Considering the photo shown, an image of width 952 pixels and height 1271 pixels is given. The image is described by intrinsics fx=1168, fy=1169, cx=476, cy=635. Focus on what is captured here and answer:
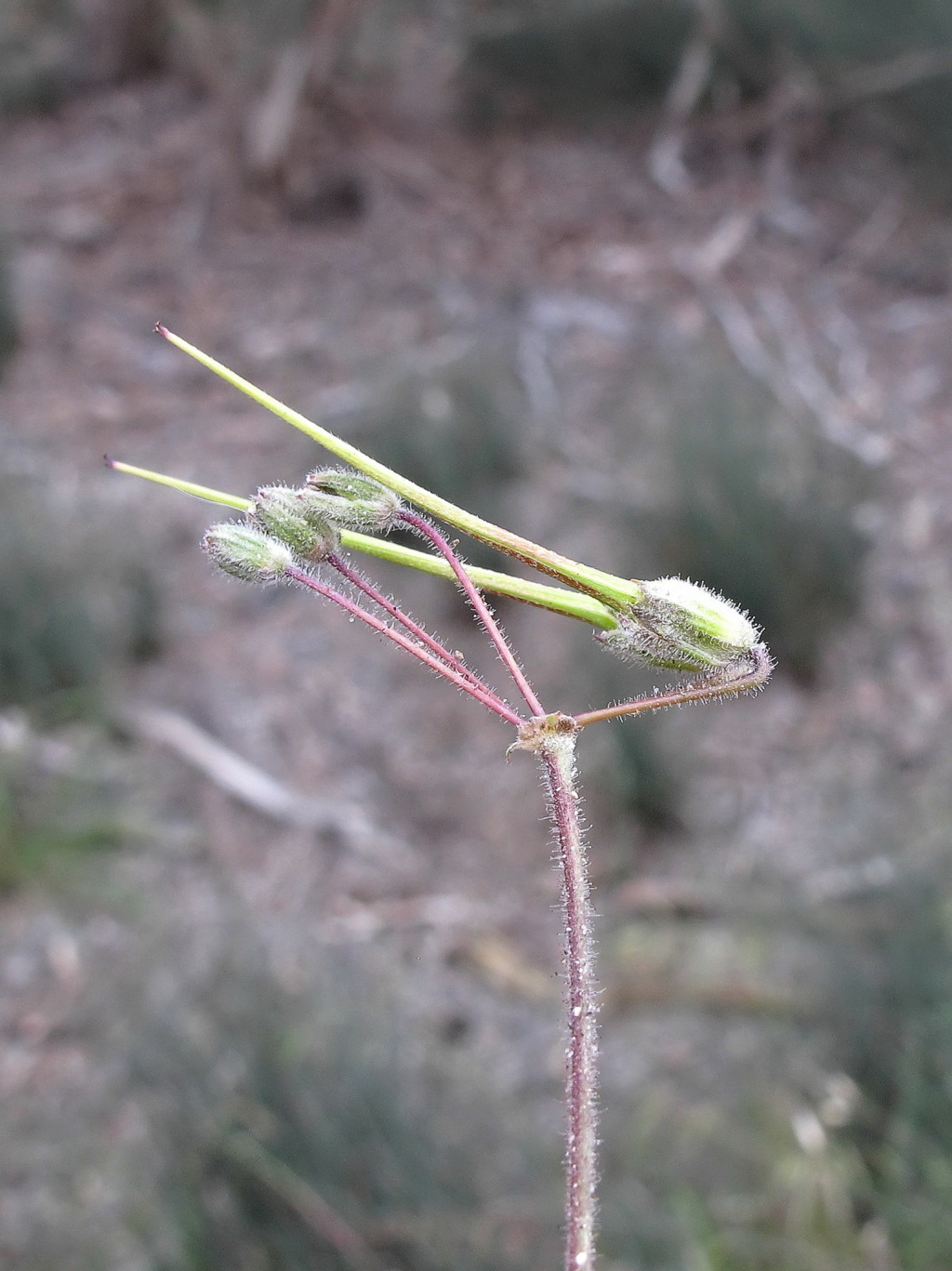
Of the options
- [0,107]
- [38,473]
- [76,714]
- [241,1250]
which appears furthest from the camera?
[0,107]

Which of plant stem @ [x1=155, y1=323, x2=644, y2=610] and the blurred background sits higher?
the blurred background

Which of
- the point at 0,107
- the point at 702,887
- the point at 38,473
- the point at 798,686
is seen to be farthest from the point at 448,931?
the point at 0,107

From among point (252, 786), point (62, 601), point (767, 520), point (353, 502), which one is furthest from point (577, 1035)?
point (62, 601)

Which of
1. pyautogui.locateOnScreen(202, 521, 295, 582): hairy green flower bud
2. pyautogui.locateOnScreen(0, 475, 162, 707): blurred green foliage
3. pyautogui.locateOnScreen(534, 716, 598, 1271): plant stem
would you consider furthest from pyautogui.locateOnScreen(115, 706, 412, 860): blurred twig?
pyautogui.locateOnScreen(534, 716, 598, 1271): plant stem

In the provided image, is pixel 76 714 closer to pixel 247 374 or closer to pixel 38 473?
pixel 38 473

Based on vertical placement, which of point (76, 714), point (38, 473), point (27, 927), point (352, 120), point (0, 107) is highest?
point (0, 107)

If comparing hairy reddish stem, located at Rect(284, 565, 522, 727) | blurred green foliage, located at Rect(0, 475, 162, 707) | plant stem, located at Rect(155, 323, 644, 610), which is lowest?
hairy reddish stem, located at Rect(284, 565, 522, 727)

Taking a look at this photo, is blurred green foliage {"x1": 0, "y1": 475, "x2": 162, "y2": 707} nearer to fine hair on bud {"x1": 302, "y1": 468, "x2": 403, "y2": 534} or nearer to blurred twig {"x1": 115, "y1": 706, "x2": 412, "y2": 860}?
blurred twig {"x1": 115, "y1": 706, "x2": 412, "y2": 860}

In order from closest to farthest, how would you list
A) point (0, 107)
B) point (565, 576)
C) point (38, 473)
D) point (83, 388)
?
1. point (565, 576)
2. point (38, 473)
3. point (83, 388)
4. point (0, 107)
